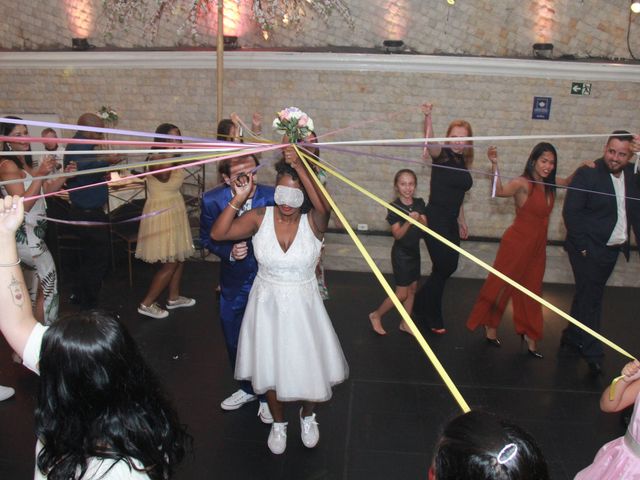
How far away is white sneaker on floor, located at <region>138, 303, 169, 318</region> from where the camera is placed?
5082 mm

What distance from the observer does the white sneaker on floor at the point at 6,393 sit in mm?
3733

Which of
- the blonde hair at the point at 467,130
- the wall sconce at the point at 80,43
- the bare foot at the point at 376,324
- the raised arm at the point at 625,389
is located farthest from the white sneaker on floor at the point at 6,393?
the wall sconce at the point at 80,43

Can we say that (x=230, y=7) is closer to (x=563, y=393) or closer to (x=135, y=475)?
(x=563, y=393)

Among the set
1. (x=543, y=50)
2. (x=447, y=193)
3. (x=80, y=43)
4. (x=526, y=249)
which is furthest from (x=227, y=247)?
(x=80, y=43)

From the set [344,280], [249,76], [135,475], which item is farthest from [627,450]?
[249,76]

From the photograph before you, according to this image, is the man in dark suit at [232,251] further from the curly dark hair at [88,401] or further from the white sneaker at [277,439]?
the curly dark hair at [88,401]

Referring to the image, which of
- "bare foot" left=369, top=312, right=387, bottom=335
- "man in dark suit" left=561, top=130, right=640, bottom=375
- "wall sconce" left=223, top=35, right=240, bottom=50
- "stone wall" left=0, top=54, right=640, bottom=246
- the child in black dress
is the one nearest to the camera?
"man in dark suit" left=561, top=130, right=640, bottom=375

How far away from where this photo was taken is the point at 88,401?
1.42m

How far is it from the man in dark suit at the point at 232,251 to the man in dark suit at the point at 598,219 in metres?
2.32

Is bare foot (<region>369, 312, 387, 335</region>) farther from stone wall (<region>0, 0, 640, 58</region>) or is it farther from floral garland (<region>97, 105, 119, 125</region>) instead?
floral garland (<region>97, 105, 119, 125</region>)

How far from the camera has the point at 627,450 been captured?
212cm

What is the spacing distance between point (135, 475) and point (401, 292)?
3.59m

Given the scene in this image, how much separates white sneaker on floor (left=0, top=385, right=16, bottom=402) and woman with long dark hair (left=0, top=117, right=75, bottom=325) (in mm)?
566

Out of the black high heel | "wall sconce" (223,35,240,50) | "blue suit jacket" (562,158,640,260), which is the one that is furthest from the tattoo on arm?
"wall sconce" (223,35,240,50)
